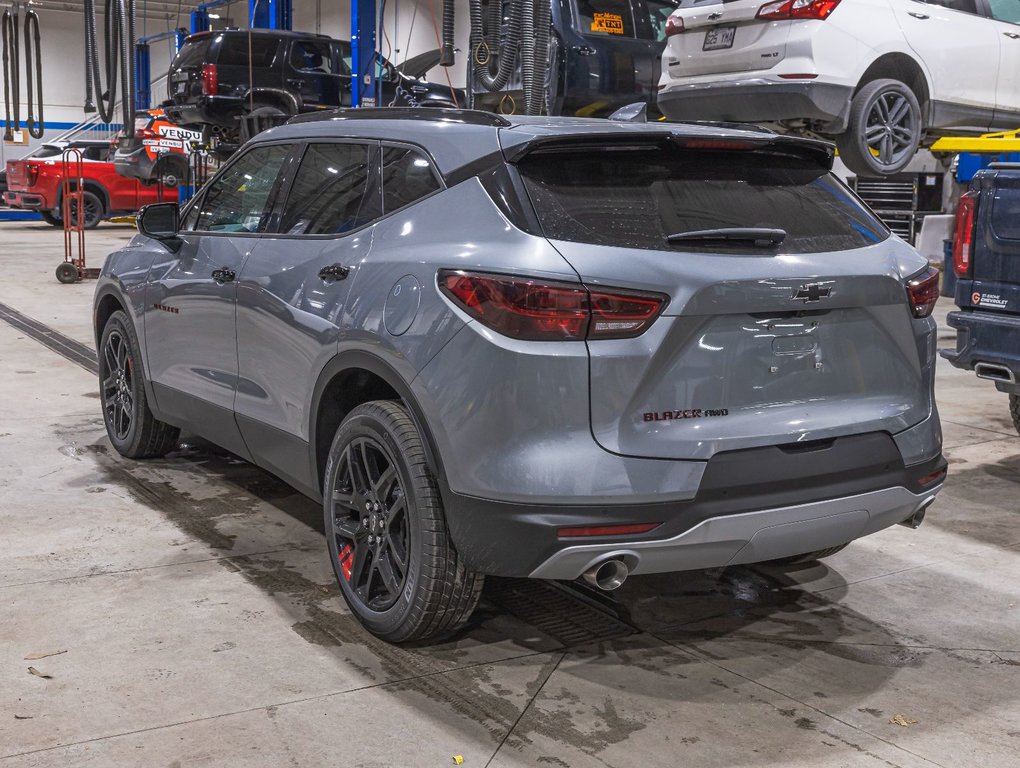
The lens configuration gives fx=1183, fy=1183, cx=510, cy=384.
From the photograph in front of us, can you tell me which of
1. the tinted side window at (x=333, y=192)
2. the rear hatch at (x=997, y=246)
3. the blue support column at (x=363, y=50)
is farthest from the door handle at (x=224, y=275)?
the blue support column at (x=363, y=50)

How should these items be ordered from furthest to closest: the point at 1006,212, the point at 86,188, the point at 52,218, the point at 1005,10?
the point at 52,218, the point at 86,188, the point at 1005,10, the point at 1006,212

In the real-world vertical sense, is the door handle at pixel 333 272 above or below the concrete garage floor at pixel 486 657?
above

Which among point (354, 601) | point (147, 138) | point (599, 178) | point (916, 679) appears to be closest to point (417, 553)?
point (354, 601)

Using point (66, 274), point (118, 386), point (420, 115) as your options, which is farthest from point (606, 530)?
point (66, 274)

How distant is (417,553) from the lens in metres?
3.38

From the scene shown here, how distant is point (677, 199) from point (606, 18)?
995 centimetres

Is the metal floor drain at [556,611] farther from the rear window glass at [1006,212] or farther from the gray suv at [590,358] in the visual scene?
the rear window glass at [1006,212]

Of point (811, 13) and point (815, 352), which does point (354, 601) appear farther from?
point (811, 13)

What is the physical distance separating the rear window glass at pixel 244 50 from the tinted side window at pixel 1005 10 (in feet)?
29.3

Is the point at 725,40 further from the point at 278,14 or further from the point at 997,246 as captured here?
the point at 278,14

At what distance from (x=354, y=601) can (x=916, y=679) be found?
1715mm

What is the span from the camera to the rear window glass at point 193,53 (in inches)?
598

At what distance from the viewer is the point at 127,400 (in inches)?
227

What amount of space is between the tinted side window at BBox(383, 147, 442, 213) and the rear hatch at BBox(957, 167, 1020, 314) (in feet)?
9.96
